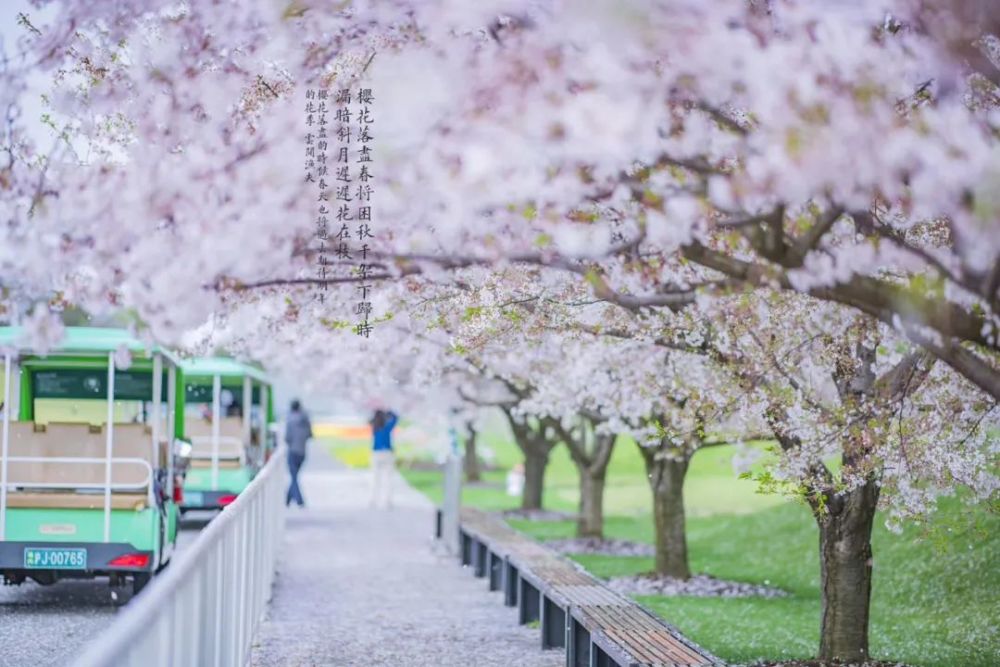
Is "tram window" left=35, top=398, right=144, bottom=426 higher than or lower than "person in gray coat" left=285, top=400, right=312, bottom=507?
higher

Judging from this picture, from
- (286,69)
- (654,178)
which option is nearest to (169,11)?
(286,69)

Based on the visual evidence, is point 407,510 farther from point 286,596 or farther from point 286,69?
point 286,69

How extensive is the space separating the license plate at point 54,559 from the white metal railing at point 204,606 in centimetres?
161

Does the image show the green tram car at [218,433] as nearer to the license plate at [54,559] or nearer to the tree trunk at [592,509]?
the tree trunk at [592,509]

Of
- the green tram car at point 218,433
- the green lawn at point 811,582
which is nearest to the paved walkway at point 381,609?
the green tram car at point 218,433

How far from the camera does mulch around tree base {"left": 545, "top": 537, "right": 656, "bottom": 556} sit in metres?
18.2

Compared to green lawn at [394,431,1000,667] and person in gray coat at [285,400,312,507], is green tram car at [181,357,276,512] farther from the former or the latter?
green lawn at [394,431,1000,667]

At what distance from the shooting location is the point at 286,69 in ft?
23.3

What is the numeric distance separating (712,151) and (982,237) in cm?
125

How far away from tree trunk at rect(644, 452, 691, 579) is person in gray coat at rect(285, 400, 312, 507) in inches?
428

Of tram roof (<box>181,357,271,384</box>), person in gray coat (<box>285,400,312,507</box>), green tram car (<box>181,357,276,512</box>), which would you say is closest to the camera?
green tram car (<box>181,357,276,512</box>)

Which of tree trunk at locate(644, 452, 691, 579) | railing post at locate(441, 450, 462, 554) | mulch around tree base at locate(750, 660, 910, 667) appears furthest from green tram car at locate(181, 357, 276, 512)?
mulch around tree base at locate(750, 660, 910, 667)

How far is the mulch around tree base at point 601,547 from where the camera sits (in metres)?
18.2

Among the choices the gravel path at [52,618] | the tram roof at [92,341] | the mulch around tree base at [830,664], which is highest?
the tram roof at [92,341]
